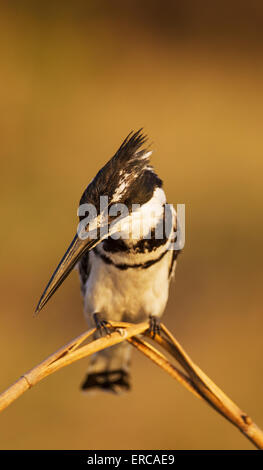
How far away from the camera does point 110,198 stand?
1.50 meters

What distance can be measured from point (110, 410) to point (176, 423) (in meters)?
0.35

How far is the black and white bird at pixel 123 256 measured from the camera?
4.83 ft

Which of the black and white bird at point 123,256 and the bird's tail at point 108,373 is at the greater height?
the black and white bird at point 123,256

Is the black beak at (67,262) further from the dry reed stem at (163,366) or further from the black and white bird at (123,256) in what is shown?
the dry reed stem at (163,366)

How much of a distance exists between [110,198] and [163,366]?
1.64ft

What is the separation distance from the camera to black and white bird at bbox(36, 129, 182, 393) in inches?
57.9

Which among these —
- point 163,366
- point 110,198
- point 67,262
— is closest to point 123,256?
point 110,198

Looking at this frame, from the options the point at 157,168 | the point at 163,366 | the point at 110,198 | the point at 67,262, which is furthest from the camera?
the point at 157,168

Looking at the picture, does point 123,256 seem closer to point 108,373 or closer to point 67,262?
point 67,262

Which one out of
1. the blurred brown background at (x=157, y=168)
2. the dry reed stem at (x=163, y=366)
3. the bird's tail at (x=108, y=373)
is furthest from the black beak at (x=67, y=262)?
the blurred brown background at (x=157, y=168)

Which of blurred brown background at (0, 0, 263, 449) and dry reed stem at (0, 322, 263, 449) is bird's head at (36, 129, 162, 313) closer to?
dry reed stem at (0, 322, 263, 449)

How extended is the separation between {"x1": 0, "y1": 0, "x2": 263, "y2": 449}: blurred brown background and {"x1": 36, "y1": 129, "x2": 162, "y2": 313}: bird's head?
5.48 feet

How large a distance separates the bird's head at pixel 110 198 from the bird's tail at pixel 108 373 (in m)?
1.09

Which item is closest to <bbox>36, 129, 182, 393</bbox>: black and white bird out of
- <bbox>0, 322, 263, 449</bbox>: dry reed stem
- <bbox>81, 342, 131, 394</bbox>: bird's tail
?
<bbox>81, 342, 131, 394</bbox>: bird's tail
